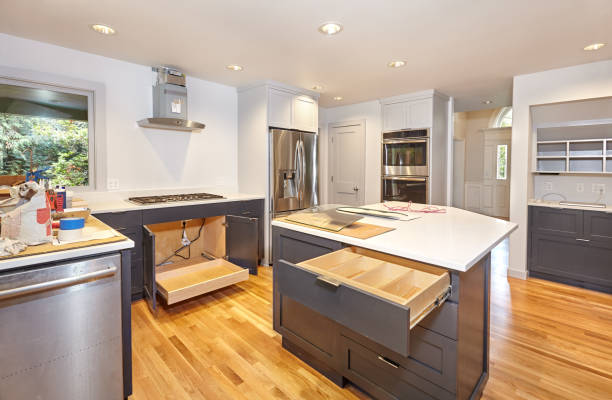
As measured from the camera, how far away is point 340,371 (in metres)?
1.68

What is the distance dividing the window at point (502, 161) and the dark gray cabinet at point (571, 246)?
517 cm

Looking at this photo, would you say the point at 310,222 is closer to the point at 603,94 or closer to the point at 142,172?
the point at 142,172

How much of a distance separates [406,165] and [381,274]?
3319 mm

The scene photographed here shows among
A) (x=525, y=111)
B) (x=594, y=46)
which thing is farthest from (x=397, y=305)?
(x=525, y=111)

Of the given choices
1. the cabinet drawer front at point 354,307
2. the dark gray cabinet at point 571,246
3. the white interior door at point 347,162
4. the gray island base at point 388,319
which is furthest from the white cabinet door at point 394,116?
the cabinet drawer front at point 354,307

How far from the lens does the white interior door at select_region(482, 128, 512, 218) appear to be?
309 inches

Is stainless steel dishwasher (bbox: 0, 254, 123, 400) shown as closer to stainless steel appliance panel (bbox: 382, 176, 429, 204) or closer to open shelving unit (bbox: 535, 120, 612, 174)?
stainless steel appliance panel (bbox: 382, 176, 429, 204)

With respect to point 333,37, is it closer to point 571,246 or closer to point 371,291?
point 371,291

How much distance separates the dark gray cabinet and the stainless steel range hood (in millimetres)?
3944

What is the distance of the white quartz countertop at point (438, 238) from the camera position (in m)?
1.24

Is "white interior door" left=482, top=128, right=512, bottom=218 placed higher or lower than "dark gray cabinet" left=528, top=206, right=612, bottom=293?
higher

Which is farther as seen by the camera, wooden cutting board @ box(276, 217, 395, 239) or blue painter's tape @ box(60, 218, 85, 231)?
wooden cutting board @ box(276, 217, 395, 239)

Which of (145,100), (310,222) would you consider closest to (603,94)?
(310,222)

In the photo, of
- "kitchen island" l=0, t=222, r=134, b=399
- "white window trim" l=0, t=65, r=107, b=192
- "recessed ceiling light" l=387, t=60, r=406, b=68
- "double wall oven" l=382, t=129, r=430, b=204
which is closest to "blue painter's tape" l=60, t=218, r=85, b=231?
"kitchen island" l=0, t=222, r=134, b=399
